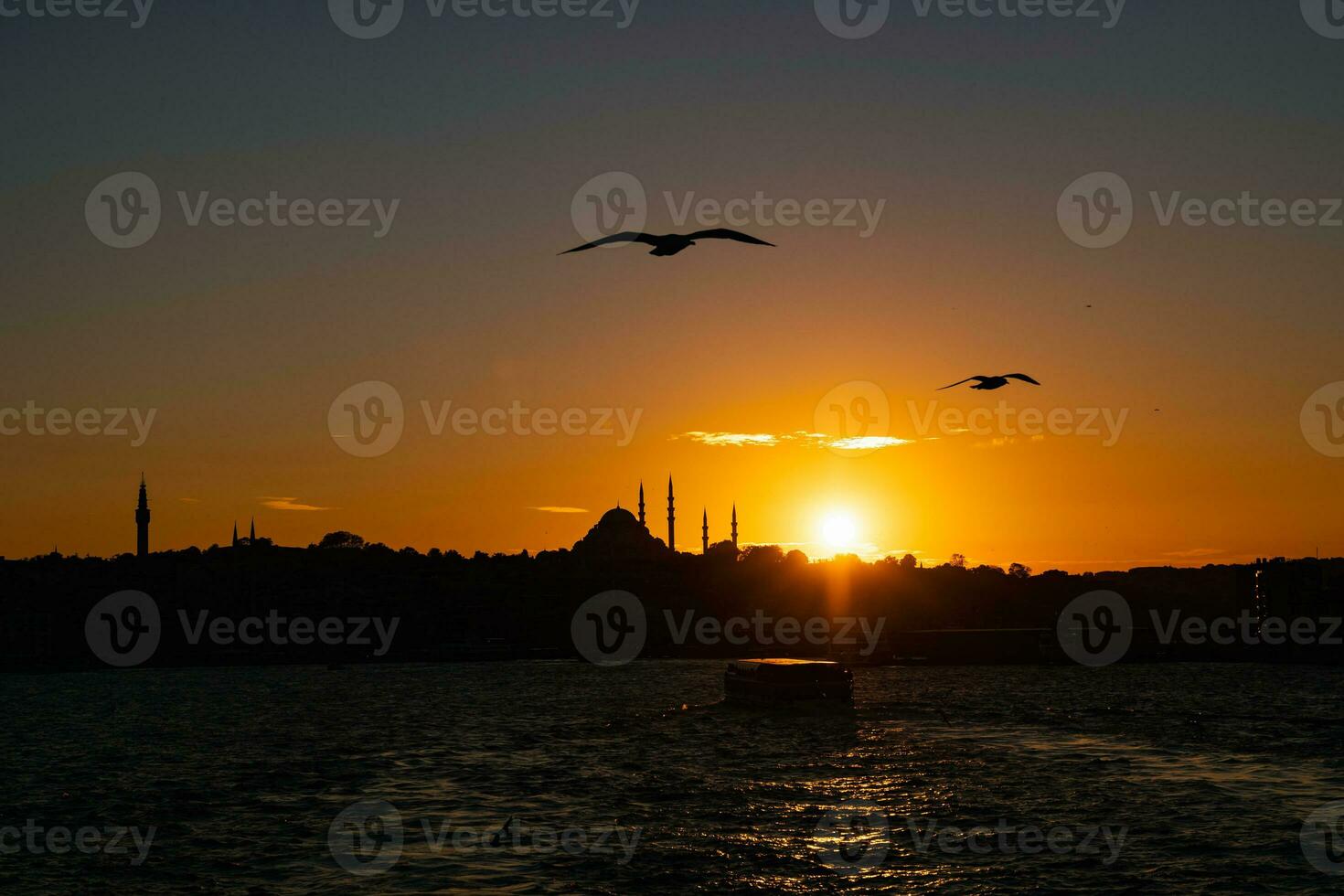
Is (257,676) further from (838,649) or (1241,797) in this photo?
(1241,797)

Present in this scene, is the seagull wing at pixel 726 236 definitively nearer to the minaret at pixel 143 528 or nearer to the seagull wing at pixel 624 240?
the seagull wing at pixel 624 240

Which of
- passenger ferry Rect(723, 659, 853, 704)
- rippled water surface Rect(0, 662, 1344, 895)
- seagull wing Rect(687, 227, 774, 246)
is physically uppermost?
seagull wing Rect(687, 227, 774, 246)

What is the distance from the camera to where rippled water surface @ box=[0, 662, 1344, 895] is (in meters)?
37.3

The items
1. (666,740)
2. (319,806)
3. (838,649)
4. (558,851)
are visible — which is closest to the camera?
(558,851)

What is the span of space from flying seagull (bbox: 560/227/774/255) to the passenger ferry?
6810 centimetres

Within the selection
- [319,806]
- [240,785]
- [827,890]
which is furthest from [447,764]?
[827,890]

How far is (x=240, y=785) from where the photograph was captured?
56281mm

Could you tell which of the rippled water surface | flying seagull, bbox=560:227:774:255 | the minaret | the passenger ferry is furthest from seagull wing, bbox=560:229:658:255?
the minaret

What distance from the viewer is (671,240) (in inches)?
947

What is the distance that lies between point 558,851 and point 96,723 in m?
63.3

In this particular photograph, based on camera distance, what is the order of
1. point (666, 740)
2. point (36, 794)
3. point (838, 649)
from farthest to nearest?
point (838, 649) → point (666, 740) → point (36, 794)

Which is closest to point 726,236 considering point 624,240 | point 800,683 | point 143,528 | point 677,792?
point 624,240

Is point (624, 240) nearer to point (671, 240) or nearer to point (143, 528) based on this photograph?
point (671, 240)

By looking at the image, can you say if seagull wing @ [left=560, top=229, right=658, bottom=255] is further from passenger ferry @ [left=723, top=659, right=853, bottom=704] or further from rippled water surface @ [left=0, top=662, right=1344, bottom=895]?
passenger ferry @ [left=723, top=659, right=853, bottom=704]
